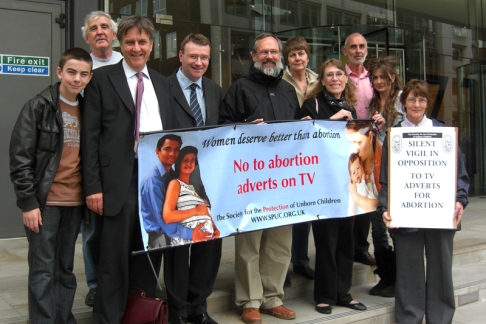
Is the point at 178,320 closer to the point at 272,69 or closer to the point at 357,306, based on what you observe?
the point at 357,306

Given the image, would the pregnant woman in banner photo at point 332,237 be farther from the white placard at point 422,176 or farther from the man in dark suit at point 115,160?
the man in dark suit at point 115,160

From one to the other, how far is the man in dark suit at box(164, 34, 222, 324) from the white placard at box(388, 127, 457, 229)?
1.51 m

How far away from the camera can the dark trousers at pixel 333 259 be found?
4668 mm

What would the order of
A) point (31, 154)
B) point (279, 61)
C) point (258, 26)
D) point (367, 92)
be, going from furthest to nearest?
point (258, 26) < point (367, 92) < point (279, 61) < point (31, 154)

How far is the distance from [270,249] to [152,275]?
3.38 ft

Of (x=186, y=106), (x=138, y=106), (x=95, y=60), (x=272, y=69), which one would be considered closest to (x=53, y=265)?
(x=138, y=106)

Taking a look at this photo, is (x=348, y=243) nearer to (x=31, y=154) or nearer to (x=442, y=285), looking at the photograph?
(x=442, y=285)

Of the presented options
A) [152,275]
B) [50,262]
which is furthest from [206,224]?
[50,262]

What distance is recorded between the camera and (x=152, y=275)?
4.01 meters

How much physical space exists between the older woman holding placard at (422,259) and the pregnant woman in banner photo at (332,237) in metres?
0.39

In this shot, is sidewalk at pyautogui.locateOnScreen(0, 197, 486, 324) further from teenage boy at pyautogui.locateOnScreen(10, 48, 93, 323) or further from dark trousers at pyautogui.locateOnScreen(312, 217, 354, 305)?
teenage boy at pyautogui.locateOnScreen(10, 48, 93, 323)

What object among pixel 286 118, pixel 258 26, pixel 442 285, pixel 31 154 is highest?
pixel 258 26

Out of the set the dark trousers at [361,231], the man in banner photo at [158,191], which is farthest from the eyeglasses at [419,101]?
the man in banner photo at [158,191]

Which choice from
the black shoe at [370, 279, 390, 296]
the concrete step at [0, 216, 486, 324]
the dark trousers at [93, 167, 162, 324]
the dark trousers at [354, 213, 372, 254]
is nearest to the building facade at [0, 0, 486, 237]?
the concrete step at [0, 216, 486, 324]
